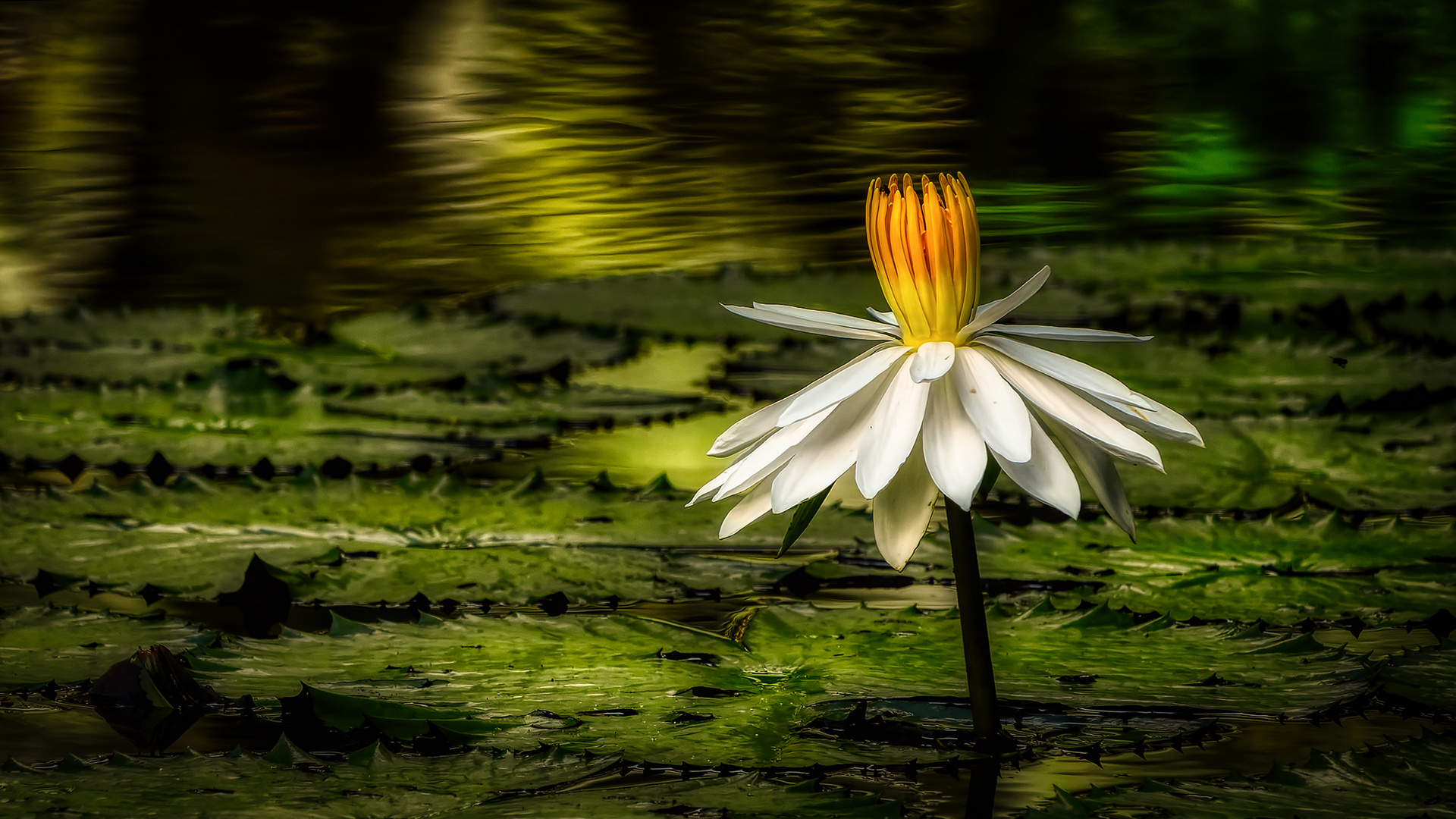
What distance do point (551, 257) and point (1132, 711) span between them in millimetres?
2387

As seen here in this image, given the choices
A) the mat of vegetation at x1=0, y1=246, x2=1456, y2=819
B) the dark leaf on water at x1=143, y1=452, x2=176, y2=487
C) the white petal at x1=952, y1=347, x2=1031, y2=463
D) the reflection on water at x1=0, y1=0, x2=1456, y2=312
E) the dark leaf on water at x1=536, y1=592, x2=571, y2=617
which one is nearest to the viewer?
the white petal at x1=952, y1=347, x2=1031, y2=463

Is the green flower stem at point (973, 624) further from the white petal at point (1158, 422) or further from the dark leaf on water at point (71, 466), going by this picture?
→ the dark leaf on water at point (71, 466)

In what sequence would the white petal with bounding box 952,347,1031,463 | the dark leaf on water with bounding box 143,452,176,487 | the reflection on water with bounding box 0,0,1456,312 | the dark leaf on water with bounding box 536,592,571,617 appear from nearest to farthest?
the white petal with bounding box 952,347,1031,463
the dark leaf on water with bounding box 536,592,571,617
the dark leaf on water with bounding box 143,452,176,487
the reflection on water with bounding box 0,0,1456,312

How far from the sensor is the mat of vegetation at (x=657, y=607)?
636 millimetres

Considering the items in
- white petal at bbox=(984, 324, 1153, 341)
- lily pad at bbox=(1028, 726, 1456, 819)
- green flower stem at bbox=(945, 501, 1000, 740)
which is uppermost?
white petal at bbox=(984, 324, 1153, 341)

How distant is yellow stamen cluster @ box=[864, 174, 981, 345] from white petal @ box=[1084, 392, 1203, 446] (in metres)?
0.08

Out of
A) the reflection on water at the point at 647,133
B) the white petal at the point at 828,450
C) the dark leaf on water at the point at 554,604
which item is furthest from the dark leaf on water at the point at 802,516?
the reflection on water at the point at 647,133

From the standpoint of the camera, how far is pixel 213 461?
1396 mm

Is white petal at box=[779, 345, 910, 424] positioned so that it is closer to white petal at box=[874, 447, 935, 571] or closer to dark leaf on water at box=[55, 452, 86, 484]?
white petal at box=[874, 447, 935, 571]

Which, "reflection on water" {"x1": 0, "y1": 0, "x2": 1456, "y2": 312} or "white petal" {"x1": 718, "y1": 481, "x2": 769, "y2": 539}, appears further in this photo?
"reflection on water" {"x1": 0, "y1": 0, "x2": 1456, "y2": 312}

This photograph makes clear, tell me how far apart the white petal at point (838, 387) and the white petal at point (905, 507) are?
45mm

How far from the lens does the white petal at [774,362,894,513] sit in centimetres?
52

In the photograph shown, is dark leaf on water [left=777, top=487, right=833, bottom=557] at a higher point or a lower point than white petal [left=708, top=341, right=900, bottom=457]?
lower

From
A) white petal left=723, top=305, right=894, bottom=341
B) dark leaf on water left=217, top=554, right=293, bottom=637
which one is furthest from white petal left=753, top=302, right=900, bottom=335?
dark leaf on water left=217, top=554, right=293, bottom=637
